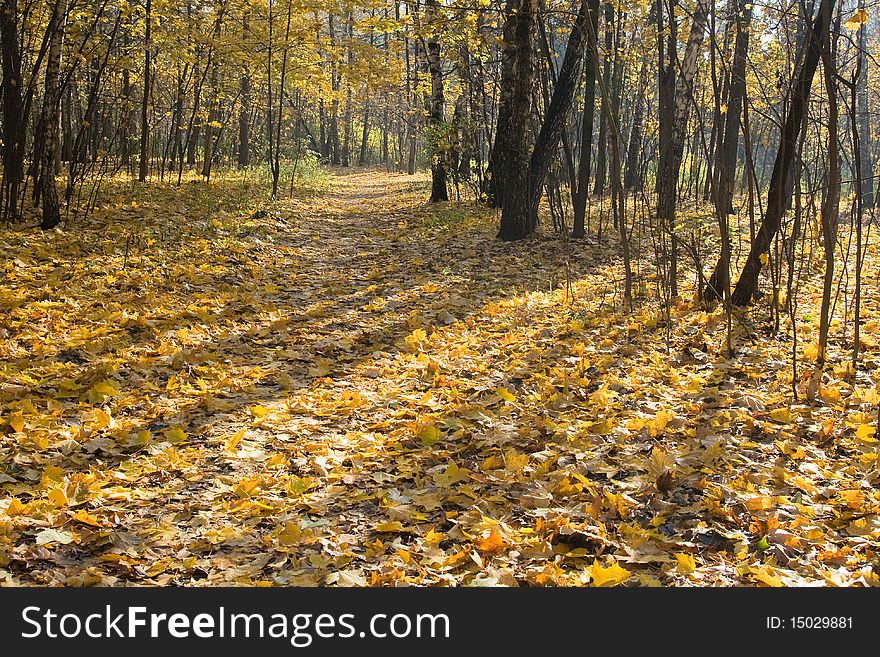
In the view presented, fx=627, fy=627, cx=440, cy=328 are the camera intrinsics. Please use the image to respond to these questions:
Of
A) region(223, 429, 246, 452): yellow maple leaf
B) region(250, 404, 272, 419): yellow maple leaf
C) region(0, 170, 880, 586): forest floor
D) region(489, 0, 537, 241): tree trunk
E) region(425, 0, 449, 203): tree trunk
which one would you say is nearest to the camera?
region(0, 170, 880, 586): forest floor

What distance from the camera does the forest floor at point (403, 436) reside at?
2.51 metres

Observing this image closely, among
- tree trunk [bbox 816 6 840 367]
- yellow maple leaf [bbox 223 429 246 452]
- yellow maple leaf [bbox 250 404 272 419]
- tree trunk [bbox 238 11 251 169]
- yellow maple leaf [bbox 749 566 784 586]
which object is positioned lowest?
yellow maple leaf [bbox 749 566 784 586]

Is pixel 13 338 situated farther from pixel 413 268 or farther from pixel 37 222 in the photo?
pixel 413 268

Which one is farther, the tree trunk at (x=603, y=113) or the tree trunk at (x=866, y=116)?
the tree trunk at (x=603, y=113)

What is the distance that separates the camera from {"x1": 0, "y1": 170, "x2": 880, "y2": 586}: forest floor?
8.23ft

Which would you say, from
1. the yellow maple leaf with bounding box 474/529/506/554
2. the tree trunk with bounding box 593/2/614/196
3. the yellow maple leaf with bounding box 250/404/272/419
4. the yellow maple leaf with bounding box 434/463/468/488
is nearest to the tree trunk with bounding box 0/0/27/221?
the yellow maple leaf with bounding box 250/404/272/419

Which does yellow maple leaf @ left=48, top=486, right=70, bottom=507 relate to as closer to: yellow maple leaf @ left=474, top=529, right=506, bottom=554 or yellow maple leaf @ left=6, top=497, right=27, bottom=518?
yellow maple leaf @ left=6, top=497, right=27, bottom=518

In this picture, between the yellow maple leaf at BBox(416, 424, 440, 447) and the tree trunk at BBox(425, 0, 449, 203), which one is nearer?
the yellow maple leaf at BBox(416, 424, 440, 447)

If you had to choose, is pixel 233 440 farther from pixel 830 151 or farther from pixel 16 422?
pixel 830 151

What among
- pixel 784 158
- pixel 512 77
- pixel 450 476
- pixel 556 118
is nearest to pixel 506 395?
pixel 450 476

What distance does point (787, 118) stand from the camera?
4.77 metres

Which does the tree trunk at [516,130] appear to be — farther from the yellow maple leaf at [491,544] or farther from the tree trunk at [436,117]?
the yellow maple leaf at [491,544]

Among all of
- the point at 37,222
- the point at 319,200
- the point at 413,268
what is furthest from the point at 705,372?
the point at 319,200

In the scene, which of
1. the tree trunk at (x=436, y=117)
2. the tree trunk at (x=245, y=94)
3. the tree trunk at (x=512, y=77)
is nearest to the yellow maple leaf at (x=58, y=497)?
the tree trunk at (x=512, y=77)
